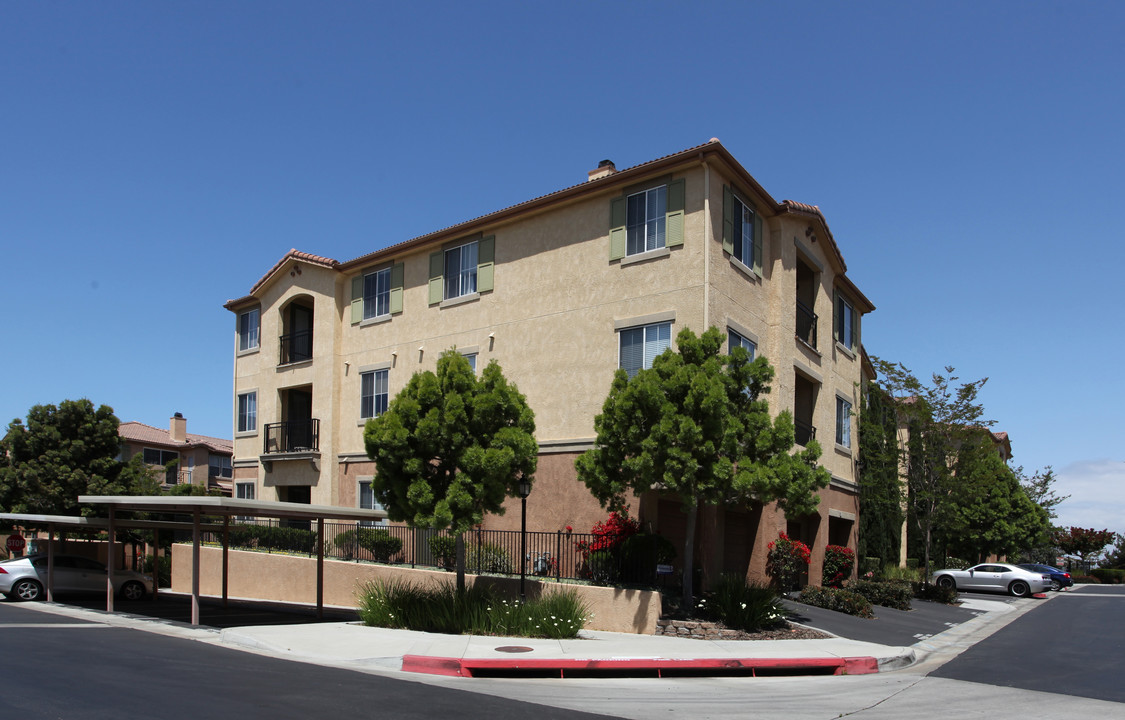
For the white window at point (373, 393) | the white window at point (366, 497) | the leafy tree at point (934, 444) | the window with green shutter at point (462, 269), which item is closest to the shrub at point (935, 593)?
the leafy tree at point (934, 444)

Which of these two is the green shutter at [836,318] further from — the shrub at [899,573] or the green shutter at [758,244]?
the shrub at [899,573]

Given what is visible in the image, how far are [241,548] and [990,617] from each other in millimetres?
23544

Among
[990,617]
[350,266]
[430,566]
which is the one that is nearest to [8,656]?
[430,566]

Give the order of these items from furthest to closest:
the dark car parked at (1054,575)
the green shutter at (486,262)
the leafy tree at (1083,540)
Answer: the leafy tree at (1083,540)
the dark car parked at (1054,575)
the green shutter at (486,262)

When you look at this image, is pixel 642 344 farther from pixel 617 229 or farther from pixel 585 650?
pixel 585 650

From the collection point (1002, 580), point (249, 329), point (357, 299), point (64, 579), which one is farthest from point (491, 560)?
point (1002, 580)

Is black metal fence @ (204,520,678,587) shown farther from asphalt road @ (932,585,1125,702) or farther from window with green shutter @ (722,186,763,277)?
window with green shutter @ (722,186,763,277)

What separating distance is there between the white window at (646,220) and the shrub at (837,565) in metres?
11.5

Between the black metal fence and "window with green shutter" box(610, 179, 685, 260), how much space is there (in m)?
7.18

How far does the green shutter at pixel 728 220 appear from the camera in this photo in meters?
21.4

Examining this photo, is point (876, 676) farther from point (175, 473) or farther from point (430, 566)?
point (175, 473)

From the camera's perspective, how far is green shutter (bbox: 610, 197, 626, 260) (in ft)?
73.3

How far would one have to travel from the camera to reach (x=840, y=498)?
94.1ft

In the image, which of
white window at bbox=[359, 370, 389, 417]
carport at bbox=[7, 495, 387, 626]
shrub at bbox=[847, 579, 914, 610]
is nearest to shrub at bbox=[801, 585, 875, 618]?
shrub at bbox=[847, 579, 914, 610]
